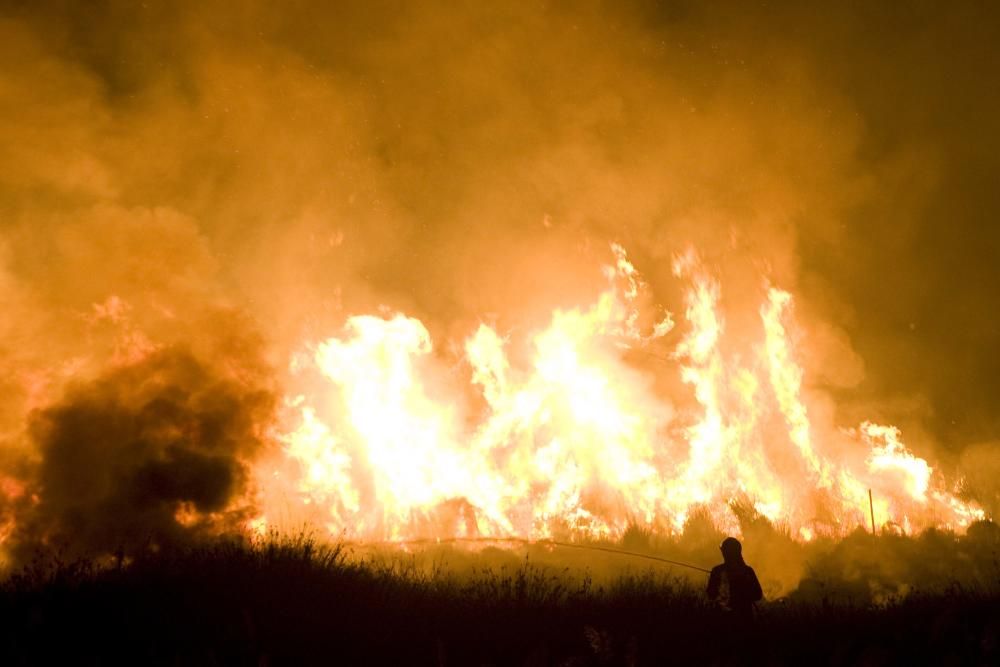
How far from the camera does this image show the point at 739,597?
9.17 m

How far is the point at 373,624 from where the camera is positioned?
7105 millimetres

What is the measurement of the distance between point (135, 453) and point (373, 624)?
13742 millimetres

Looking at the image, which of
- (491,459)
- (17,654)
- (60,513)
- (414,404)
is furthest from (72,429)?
(17,654)

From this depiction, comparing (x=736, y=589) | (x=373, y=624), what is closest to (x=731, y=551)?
(x=736, y=589)

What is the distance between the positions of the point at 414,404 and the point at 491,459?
3.14m

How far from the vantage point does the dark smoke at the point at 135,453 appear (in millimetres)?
16703

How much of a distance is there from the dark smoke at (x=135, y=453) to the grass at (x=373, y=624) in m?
8.12

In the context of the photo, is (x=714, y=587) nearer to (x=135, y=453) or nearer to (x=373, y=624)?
(x=373, y=624)

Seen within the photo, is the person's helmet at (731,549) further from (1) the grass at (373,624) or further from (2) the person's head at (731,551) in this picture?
(1) the grass at (373,624)

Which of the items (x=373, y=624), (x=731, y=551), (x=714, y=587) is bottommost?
(x=373, y=624)

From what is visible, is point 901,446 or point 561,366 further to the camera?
point 901,446

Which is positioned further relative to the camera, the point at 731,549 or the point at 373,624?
the point at 731,549

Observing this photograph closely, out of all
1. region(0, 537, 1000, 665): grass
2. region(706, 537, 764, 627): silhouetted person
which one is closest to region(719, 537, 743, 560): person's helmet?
region(706, 537, 764, 627): silhouetted person

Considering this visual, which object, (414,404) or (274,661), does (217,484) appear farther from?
(274,661)
